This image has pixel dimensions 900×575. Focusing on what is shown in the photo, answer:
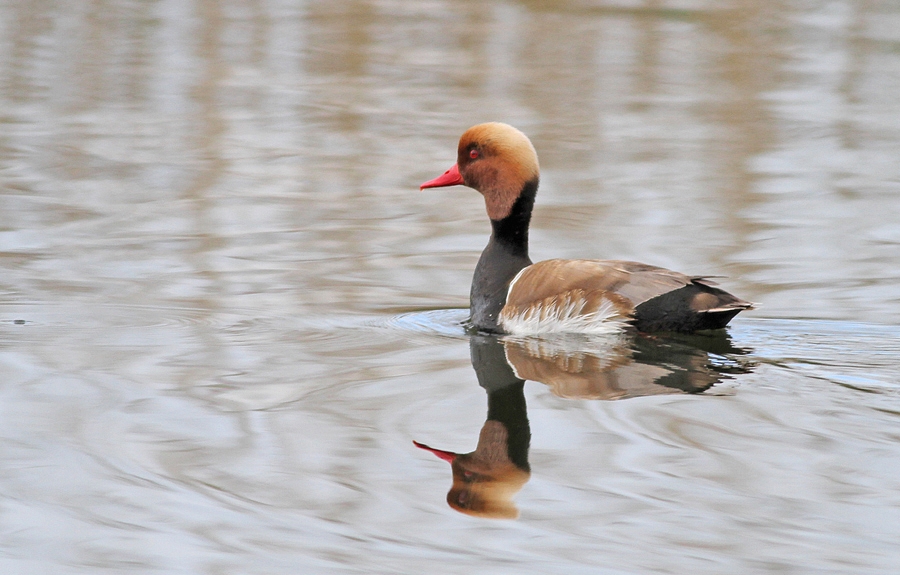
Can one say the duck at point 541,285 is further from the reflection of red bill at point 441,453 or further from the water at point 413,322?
the reflection of red bill at point 441,453

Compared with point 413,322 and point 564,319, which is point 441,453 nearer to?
point 564,319

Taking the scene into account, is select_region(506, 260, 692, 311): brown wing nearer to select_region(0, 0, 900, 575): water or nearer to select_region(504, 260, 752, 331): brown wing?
select_region(504, 260, 752, 331): brown wing


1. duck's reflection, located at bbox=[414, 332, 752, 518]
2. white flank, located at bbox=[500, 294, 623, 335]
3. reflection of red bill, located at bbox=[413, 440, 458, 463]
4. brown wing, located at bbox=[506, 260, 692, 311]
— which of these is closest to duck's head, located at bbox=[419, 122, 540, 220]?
brown wing, located at bbox=[506, 260, 692, 311]

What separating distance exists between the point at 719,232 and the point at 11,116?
7.47 m

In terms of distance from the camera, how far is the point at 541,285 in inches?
276

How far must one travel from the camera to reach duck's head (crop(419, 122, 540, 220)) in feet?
24.4

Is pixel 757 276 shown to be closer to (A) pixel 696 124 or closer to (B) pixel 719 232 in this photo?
(B) pixel 719 232

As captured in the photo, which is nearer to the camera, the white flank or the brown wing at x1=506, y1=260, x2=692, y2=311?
the brown wing at x1=506, y1=260, x2=692, y2=311

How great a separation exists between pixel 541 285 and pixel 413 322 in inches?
30.2

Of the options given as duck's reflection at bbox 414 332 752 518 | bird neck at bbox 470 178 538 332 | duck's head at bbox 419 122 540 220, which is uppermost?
duck's head at bbox 419 122 540 220

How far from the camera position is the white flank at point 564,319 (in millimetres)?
6742

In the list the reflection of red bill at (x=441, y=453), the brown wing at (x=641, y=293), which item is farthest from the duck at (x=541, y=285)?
the reflection of red bill at (x=441, y=453)

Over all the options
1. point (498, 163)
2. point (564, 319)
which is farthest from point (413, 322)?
point (498, 163)

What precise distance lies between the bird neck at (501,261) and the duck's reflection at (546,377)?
0.90 ft
